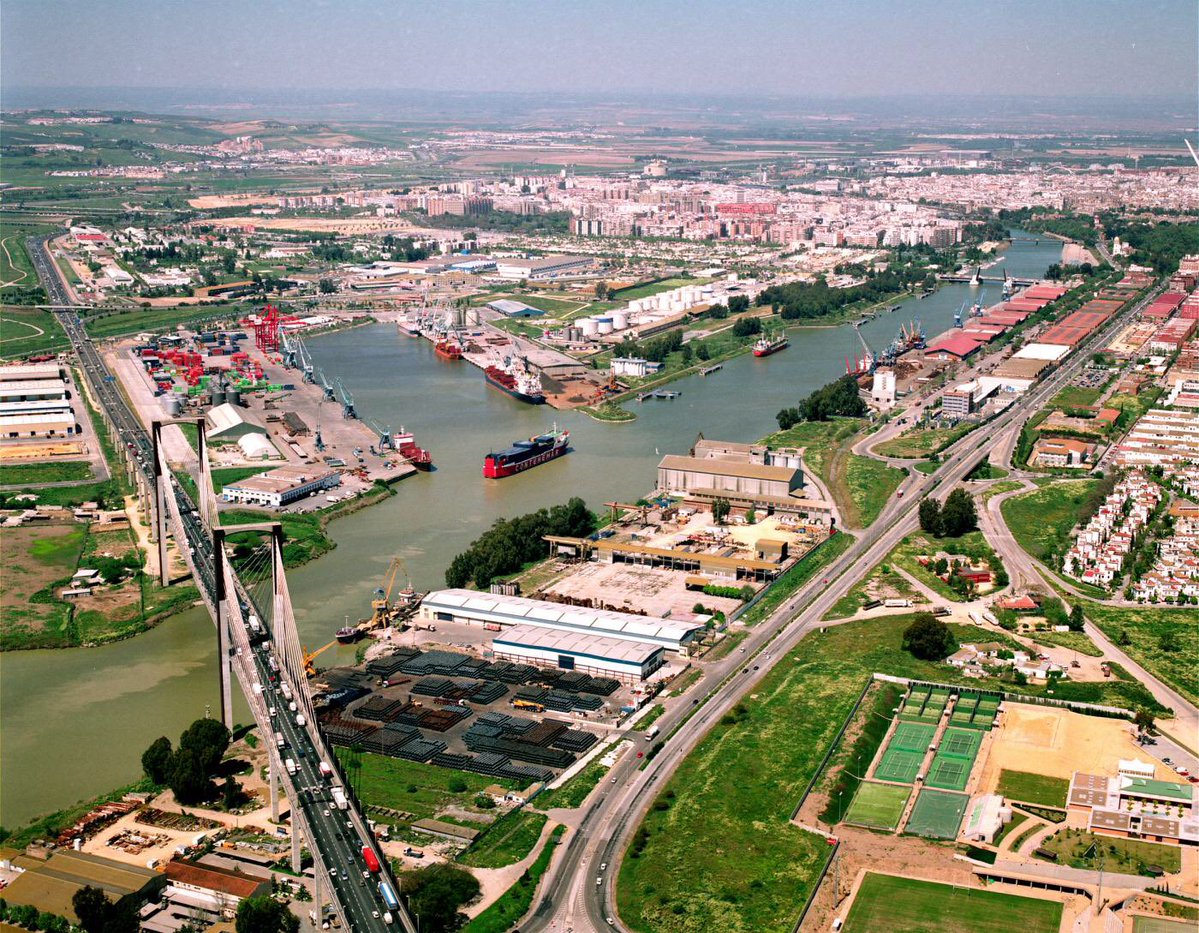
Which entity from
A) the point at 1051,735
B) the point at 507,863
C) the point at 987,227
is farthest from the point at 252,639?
the point at 987,227

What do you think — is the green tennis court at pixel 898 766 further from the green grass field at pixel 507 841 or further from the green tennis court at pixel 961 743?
the green grass field at pixel 507 841

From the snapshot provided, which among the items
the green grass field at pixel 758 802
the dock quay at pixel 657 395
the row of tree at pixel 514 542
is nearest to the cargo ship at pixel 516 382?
the dock quay at pixel 657 395

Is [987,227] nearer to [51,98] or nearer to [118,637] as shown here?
[118,637]

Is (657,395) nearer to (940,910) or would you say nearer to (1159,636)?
(1159,636)

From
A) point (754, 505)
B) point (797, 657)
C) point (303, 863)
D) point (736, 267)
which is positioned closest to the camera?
point (303, 863)

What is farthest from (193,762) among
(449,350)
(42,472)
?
(449,350)

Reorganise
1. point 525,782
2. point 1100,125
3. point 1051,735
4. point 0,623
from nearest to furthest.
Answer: point 525,782, point 1051,735, point 0,623, point 1100,125

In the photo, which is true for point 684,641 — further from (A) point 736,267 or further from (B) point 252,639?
(A) point 736,267

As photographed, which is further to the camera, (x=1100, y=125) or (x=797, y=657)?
(x=1100, y=125)
